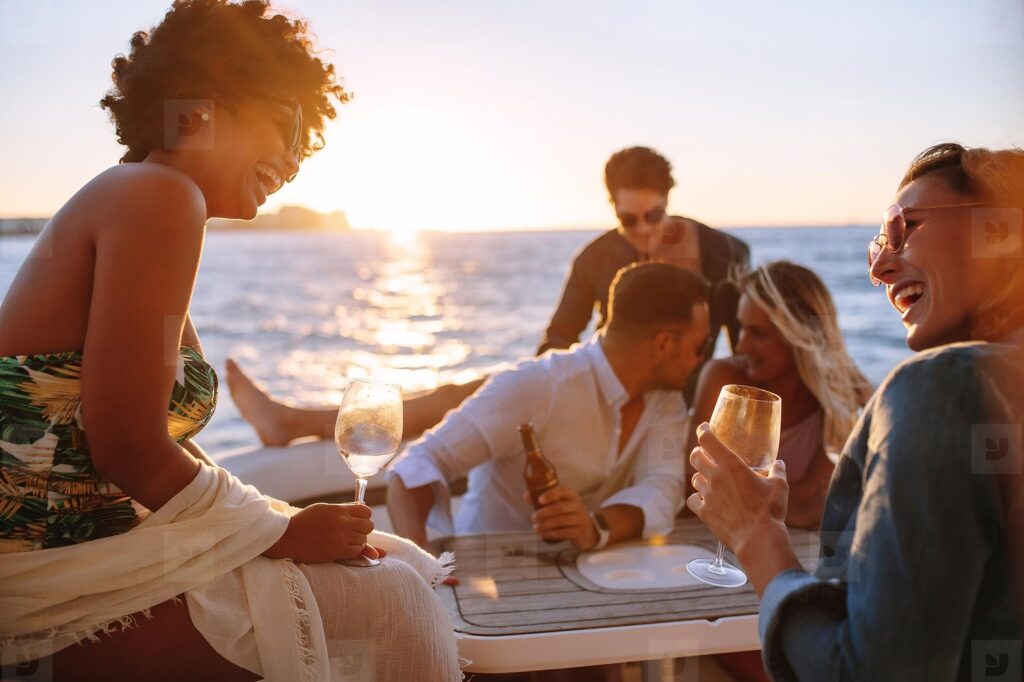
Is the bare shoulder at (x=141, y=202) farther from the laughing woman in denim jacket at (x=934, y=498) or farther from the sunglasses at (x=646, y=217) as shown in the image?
the sunglasses at (x=646, y=217)

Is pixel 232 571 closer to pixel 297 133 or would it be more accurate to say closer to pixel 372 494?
pixel 297 133

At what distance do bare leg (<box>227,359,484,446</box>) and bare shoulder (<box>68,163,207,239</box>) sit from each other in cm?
288

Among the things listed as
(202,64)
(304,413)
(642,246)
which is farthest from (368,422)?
(642,246)

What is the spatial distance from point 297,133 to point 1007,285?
4.63 feet

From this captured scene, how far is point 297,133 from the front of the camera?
1.79m

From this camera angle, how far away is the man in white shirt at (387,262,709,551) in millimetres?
2904

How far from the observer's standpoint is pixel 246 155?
1.70m

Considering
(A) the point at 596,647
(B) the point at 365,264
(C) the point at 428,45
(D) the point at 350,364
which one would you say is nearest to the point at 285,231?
(B) the point at 365,264

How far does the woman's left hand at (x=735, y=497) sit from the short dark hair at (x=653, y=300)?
169 cm

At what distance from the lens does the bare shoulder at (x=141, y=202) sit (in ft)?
4.66

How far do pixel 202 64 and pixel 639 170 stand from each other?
3.12 meters

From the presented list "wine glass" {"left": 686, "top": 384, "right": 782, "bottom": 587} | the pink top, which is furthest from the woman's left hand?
the pink top

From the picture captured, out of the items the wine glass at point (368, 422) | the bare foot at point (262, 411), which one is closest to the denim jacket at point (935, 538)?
the wine glass at point (368, 422)

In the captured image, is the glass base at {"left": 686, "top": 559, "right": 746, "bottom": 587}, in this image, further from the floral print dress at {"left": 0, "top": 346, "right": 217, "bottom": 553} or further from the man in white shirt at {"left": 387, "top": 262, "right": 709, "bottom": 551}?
the floral print dress at {"left": 0, "top": 346, "right": 217, "bottom": 553}
